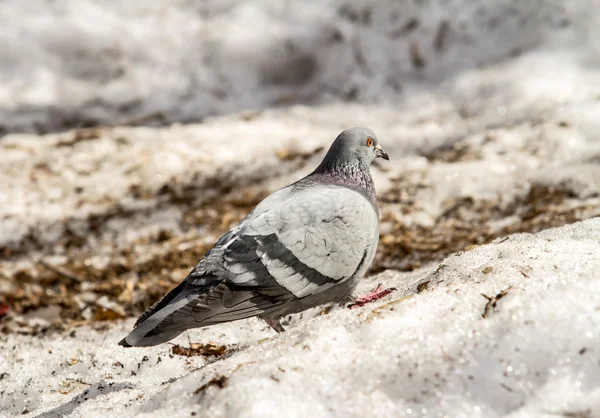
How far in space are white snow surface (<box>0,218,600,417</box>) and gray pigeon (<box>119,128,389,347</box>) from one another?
257mm

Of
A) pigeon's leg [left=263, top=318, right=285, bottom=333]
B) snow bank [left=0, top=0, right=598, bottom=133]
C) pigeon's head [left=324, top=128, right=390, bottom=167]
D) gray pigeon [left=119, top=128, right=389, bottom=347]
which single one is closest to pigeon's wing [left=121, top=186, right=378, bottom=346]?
gray pigeon [left=119, top=128, right=389, bottom=347]

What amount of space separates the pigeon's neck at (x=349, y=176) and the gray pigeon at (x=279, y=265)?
10 cm

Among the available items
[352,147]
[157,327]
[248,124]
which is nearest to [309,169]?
[248,124]

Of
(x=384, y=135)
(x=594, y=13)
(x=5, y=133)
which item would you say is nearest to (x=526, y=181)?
(x=384, y=135)

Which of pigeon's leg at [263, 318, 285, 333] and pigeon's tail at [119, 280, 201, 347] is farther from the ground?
pigeon's tail at [119, 280, 201, 347]

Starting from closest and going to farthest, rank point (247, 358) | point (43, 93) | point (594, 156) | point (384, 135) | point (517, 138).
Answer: point (247, 358) → point (594, 156) → point (517, 138) → point (384, 135) → point (43, 93)

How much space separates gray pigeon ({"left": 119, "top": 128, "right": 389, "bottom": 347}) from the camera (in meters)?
2.68

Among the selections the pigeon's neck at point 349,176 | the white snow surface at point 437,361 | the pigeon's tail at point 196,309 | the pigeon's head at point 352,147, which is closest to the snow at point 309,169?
the white snow surface at point 437,361

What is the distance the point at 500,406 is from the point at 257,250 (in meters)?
1.21

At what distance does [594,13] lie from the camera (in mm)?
6418

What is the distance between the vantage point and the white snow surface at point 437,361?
6.78 feet

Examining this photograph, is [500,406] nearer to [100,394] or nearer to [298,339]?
[298,339]

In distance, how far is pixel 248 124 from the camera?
6734mm

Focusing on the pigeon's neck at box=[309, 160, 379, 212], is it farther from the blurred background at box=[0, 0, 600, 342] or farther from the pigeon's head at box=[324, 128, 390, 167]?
the blurred background at box=[0, 0, 600, 342]
